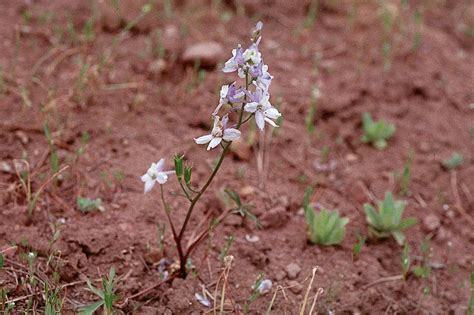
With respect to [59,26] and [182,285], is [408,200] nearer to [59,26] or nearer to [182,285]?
[182,285]

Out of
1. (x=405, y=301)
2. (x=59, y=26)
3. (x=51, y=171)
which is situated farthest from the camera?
(x=59, y=26)

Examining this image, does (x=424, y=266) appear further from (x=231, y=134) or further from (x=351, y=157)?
(x=231, y=134)

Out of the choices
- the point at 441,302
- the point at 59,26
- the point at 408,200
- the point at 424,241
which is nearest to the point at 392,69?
the point at 408,200

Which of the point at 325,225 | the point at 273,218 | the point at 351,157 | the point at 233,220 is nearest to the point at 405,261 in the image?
the point at 325,225

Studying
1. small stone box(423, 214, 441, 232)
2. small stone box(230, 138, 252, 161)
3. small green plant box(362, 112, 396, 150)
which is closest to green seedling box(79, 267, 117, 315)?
small stone box(230, 138, 252, 161)

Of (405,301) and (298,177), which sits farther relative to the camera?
(298,177)

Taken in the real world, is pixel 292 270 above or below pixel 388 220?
below
